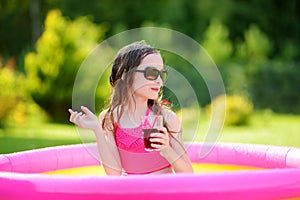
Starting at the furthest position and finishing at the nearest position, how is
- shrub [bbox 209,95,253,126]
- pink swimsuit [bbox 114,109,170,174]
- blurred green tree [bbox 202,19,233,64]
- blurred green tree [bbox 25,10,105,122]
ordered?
blurred green tree [bbox 202,19,233,64]
blurred green tree [bbox 25,10,105,122]
shrub [bbox 209,95,253,126]
pink swimsuit [bbox 114,109,170,174]

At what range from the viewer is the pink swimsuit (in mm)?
3562

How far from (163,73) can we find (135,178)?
0.76 metres

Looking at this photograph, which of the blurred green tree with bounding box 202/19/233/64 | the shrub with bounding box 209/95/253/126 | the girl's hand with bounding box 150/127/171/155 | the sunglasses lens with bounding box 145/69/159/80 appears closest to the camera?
A: the girl's hand with bounding box 150/127/171/155

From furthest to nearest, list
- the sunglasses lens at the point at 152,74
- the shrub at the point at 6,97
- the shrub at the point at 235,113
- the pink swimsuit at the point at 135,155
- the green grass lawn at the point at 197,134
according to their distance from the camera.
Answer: the shrub at the point at 235,113, the shrub at the point at 6,97, the green grass lawn at the point at 197,134, the pink swimsuit at the point at 135,155, the sunglasses lens at the point at 152,74

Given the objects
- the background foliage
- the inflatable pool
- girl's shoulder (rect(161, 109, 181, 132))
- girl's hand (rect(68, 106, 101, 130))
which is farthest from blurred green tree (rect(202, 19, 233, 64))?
the inflatable pool

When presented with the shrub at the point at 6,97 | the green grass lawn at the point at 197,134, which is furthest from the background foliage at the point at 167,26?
the green grass lawn at the point at 197,134

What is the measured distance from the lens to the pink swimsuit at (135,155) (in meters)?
3.56

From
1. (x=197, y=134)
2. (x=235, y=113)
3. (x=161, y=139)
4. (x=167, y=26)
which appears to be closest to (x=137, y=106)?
(x=161, y=139)

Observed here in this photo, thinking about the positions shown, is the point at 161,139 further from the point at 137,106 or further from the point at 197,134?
the point at 197,134

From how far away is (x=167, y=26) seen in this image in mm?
19906

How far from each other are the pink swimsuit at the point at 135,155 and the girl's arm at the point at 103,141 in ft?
0.17

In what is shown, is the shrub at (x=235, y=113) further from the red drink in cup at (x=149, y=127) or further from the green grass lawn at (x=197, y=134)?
the red drink in cup at (x=149, y=127)

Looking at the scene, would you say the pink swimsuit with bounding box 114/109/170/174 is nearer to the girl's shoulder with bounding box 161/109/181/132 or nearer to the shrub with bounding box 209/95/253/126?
the girl's shoulder with bounding box 161/109/181/132

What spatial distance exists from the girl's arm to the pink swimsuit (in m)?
0.05
